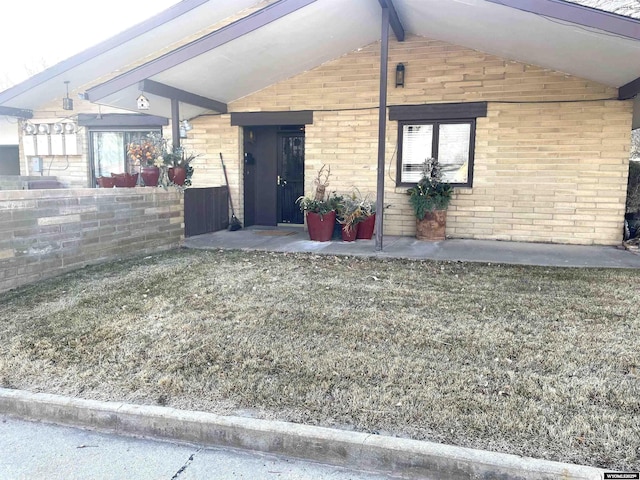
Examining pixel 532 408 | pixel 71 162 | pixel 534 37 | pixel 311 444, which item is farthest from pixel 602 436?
pixel 71 162

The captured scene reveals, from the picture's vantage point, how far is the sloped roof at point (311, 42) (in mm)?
5879

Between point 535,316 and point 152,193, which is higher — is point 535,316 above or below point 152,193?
below

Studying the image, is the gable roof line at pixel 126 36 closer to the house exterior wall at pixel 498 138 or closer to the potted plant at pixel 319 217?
the house exterior wall at pixel 498 138

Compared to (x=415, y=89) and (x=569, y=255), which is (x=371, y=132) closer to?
(x=415, y=89)

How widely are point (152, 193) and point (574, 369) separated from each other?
20.1ft

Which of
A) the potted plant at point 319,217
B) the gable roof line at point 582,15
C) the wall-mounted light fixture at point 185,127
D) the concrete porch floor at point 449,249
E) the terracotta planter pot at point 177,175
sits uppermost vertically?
the gable roof line at point 582,15

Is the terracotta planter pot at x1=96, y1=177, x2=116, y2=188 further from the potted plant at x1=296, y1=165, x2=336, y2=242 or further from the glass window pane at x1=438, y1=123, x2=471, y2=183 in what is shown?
the glass window pane at x1=438, y1=123, x2=471, y2=183

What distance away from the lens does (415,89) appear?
28.1ft

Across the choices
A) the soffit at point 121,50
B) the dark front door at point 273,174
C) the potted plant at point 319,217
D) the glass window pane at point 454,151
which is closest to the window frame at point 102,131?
the soffit at point 121,50

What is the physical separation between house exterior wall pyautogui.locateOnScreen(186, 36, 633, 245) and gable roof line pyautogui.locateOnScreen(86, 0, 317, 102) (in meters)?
3.07

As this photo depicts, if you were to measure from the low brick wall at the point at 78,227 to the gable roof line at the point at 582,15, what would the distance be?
17.8ft

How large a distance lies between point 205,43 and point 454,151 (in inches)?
184

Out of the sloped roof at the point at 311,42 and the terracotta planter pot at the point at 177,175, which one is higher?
the sloped roof at the point at 311,42

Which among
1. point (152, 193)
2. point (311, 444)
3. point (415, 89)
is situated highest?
point (415, 89)
